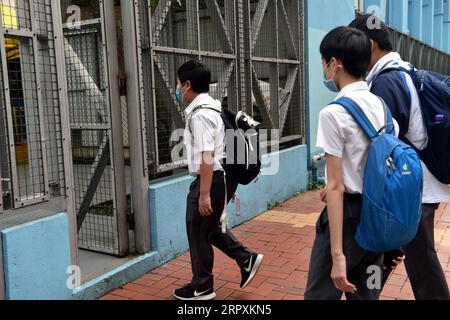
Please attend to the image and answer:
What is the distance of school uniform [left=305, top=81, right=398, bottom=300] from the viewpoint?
207cm

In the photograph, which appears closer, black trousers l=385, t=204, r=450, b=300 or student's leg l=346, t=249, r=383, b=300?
student's leg l=346, t=249, r=383, b=300

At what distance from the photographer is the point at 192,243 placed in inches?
139

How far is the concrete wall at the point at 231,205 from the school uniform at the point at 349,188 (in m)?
2.22

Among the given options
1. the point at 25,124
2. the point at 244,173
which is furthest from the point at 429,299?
the point at 25,124

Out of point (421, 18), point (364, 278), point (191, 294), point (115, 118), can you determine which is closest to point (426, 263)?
point (364, 278)

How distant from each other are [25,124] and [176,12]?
2370 millimetres

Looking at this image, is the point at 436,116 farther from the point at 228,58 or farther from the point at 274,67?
the point at 274,67

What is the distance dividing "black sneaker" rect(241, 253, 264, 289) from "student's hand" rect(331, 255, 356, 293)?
5.48ft

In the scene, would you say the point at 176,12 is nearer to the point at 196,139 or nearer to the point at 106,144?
the point at 106,144

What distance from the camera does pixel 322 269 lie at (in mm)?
2211

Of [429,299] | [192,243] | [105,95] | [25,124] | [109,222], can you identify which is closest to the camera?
[429,299]

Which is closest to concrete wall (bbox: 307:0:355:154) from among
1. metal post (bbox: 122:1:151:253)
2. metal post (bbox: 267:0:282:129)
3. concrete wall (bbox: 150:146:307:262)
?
concrete wall (bbox: 150:146:307:262)

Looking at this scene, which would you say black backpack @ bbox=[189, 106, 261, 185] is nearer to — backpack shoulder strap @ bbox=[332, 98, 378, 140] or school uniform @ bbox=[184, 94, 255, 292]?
school uniform @ bbox=[184, 94, 255, 292]

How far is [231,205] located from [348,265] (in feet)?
10.8
